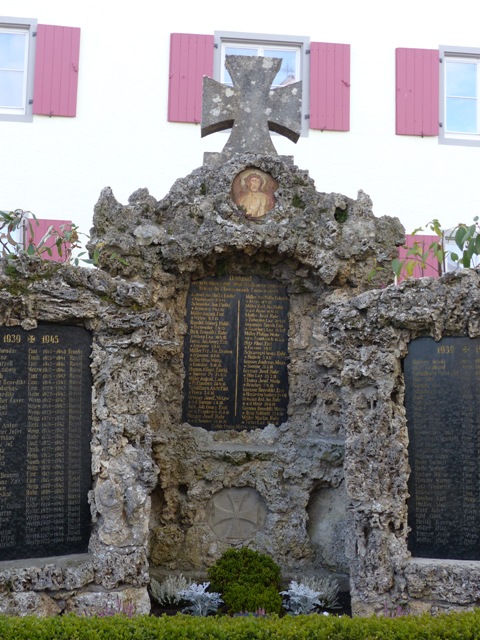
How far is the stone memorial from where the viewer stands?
236 inches

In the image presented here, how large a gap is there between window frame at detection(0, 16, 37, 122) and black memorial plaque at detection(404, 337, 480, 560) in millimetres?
6824

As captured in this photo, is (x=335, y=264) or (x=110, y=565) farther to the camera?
(x=335, y=264)

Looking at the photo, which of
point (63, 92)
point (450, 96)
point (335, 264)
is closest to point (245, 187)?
point (335, 264)

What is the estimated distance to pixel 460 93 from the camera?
11.2 m

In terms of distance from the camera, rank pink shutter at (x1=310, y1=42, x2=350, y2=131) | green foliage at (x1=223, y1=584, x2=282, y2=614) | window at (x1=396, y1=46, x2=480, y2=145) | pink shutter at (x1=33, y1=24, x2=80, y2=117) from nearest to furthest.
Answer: green foliage at (x1=223, y1=584, x2=282, y2=614)
pink shutter at (x1=33, y1=24, x2=80, y2=117)
pink shutter at (x1=310, y1=42, x2=350, y2=131)
window at (x1=396, y1=46, x2=480, y2=145)

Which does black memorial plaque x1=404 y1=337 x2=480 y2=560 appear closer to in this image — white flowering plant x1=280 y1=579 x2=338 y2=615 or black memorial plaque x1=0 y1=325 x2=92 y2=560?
white flowering plant x1=280 y1=579 x2=338 y2=615

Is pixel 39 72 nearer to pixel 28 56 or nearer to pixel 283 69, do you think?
pixel 28 56

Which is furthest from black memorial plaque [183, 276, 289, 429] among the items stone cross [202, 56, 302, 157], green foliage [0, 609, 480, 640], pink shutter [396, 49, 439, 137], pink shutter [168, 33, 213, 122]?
pink shutter [396, 49, 439, 137]

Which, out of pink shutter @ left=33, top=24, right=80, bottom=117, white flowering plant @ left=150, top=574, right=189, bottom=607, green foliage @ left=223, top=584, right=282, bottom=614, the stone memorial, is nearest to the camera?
the stone memorial

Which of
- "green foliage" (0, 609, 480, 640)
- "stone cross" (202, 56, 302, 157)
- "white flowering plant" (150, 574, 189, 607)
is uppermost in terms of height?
"stone cross" (202, 56, 302, 157)

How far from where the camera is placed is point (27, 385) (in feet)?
19.7

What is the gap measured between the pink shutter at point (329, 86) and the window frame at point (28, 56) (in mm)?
3814

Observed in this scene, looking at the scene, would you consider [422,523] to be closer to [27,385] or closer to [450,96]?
[27,385]

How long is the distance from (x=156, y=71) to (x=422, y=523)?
7216mm
